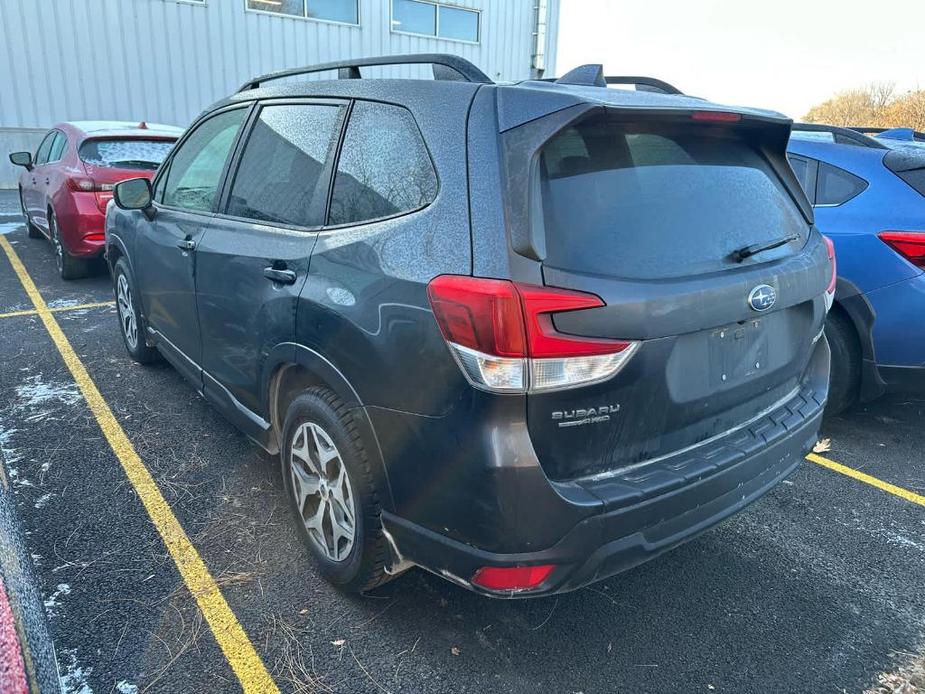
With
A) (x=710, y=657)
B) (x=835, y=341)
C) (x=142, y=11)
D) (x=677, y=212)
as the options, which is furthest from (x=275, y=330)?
(x=142, y=11)

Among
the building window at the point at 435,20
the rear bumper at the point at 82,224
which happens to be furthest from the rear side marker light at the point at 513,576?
the building window at the point at 435,20

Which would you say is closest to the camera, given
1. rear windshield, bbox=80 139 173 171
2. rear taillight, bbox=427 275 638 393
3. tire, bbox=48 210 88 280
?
rear taillight, bbox=427 275 638 393

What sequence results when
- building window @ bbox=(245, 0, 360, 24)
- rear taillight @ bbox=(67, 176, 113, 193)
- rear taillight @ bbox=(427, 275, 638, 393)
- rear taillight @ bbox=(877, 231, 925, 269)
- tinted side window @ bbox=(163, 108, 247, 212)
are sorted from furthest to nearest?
building window @ bbox=(245, 0, 360, 24), rear taillight @ bbox=(67, 176, 113, 193), rear taillight @ bbox=(877, 231, 925, 269), tinted side window @ bbox=(163, 108, 247, 212), rear taillight @ bbox=(427, 275, 638, 393)

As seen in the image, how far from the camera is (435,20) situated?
16.7 meters

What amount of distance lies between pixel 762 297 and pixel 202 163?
280 centimetres

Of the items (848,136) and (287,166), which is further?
(848,136)

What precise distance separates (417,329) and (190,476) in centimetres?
198

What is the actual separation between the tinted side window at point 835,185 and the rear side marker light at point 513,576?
3.14 meters

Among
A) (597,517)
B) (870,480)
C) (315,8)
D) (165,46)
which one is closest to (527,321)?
(597,517)

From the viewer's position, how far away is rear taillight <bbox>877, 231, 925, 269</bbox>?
3.54 metres

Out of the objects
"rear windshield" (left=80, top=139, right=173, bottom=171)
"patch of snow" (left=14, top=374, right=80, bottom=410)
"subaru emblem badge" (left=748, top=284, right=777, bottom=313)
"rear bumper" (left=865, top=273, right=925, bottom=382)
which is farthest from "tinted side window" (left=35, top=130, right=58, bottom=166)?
"rear bumper" (left=865, top=273, right=925, bottom=382)

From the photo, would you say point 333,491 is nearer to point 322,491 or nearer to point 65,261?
point 322,491

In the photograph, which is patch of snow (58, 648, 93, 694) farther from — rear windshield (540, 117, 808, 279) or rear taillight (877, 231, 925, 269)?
rear taillight (877, 231, 925, 269)

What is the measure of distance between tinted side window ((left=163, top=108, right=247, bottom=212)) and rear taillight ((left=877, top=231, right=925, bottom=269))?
11.1 feet
